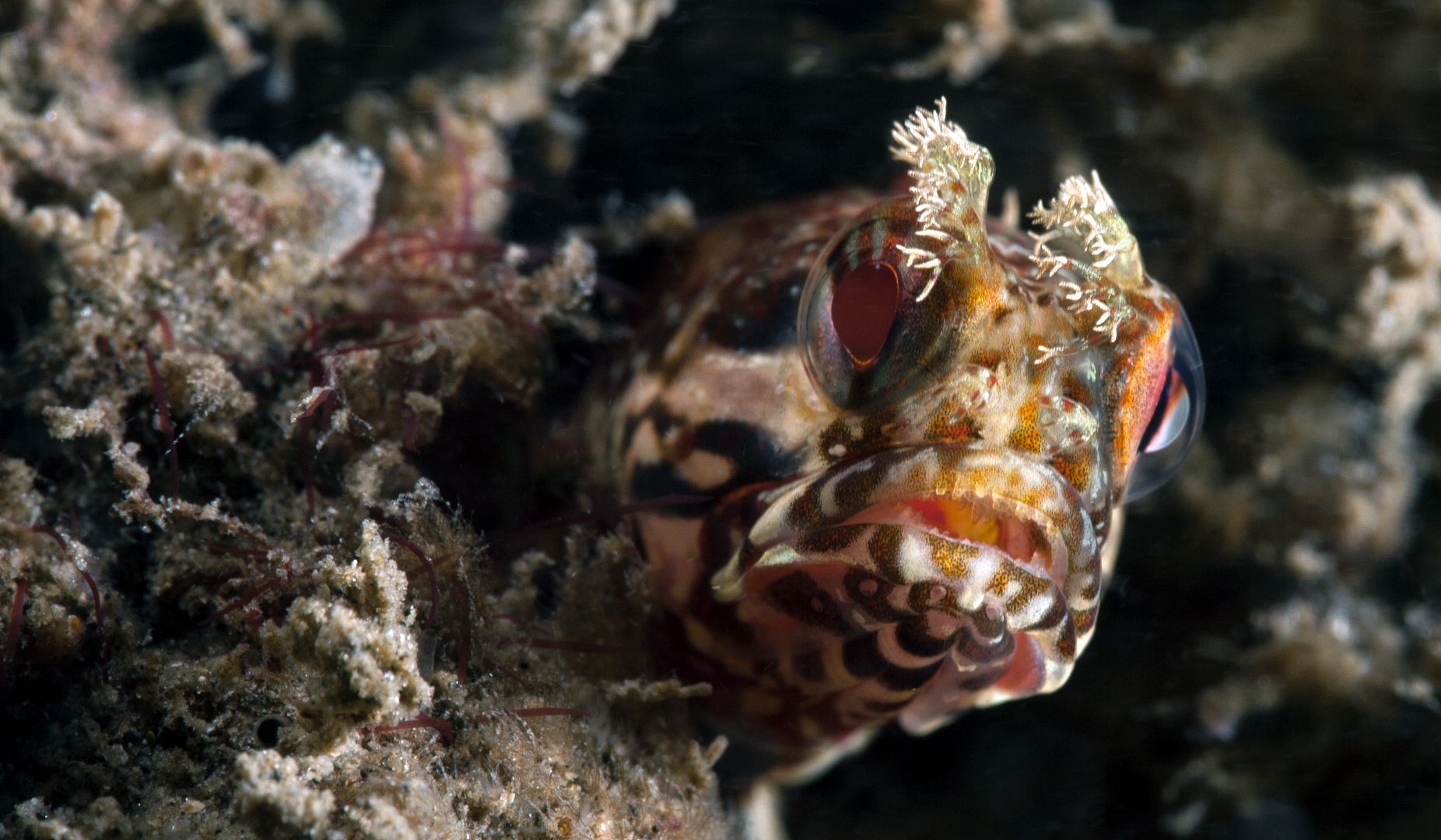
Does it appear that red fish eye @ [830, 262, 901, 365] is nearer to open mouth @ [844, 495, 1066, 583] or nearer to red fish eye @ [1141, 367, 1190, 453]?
open mouth @ [844, 495, 1066, 583]

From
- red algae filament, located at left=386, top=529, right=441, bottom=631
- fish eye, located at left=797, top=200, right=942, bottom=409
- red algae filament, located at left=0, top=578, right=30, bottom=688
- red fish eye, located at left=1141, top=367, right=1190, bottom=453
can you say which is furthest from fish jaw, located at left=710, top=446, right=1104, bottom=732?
red algae filament, located at left=0, top=578, right=30, bottom=688

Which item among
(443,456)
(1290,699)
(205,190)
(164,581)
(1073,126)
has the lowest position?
(1290,699)

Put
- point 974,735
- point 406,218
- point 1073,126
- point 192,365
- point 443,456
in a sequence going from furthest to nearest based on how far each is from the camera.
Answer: point 1073,126, point 974,735, point 406,218, point 443,456, point 192,365

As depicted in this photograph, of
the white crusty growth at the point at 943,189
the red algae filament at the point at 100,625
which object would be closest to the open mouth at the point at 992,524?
the white crusty growth at the point at 943,189

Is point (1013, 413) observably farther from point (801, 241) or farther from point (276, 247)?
point (276, 247)

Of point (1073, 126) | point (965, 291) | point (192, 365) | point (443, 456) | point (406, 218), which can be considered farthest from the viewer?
point (1073, 126)

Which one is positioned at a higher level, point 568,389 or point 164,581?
point 164,581

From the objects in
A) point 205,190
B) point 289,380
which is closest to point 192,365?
point 289,380
